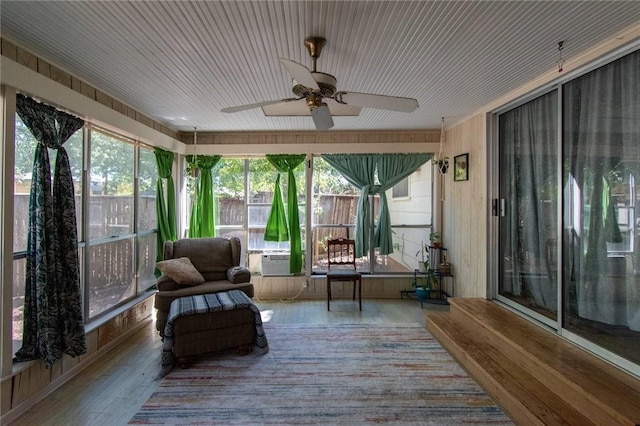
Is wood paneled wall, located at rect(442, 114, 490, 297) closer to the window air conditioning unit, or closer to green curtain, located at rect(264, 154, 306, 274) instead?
green curtain, located at rect(264, 154, 306, 274)

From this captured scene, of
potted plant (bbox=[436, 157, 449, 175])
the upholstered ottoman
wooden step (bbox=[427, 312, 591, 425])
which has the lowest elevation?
wooden step (bbox=[427, 312, 591, 425])

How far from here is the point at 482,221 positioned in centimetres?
369

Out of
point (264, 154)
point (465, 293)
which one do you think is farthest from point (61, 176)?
point (465, 293)

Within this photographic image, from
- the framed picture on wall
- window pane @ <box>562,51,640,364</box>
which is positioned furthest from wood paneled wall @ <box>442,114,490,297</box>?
window pane @ <box>562,51,640,364</box>

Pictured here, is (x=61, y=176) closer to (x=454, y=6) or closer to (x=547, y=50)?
(x=454, y=6)

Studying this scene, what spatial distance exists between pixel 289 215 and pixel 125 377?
282 centimetres

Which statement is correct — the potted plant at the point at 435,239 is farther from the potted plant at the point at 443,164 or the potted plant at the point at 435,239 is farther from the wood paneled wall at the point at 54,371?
the wood paneled wall at the point at 54,371

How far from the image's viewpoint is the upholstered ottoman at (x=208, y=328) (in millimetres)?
2768

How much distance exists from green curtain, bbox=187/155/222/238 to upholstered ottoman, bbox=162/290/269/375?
1.81 metres

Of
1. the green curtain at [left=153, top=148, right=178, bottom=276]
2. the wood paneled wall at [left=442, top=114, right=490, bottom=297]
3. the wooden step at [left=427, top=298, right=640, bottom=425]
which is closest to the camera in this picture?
the wooden step at [left=427, top=298, right=640, bottom=425]

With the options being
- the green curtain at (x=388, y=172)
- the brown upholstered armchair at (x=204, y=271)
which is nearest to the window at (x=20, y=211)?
the brown upholstered armchair at (x=204, y=271)

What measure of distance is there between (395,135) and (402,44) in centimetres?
274

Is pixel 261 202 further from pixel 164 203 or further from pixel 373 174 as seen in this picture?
pixel 373 174

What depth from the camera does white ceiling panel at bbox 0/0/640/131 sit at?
71.2 inches
